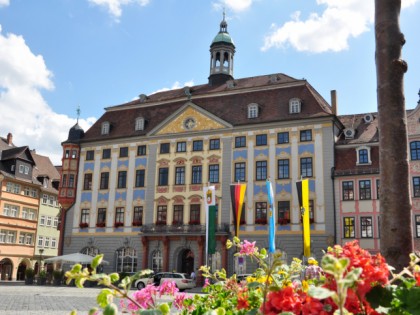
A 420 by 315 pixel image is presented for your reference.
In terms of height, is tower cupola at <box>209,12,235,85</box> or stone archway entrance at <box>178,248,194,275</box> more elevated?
tower cupola at <box>209,12,235,85</box>

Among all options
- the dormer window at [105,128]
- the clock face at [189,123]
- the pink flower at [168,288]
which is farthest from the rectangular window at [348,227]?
the pink flower at [168,288]

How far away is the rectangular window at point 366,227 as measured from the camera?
32250mm

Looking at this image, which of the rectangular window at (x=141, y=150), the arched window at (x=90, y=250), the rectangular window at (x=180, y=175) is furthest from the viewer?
the rectangular window at (x=141, y=150)

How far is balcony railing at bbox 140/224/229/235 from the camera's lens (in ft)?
118

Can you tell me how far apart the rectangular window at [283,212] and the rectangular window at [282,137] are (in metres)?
4.40

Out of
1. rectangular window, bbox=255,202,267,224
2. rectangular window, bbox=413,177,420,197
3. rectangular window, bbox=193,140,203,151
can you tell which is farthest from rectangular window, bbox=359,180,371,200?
rectangular window, bbox=193,140,203,151

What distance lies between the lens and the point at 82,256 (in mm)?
37125

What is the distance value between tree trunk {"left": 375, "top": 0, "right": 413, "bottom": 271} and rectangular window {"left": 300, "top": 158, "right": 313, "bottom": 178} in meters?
30.4

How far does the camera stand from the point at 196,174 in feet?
126

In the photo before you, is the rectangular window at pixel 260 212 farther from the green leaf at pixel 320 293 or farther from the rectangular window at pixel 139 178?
the green leaf at pixel 320 293

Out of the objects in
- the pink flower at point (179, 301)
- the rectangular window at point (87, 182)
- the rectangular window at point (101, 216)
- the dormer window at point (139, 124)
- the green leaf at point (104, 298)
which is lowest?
the pink flower at point (179, 301)

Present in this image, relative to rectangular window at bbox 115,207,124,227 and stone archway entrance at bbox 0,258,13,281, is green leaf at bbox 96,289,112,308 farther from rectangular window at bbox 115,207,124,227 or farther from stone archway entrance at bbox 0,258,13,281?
stone archway entrance at bbox 0,258,13,281

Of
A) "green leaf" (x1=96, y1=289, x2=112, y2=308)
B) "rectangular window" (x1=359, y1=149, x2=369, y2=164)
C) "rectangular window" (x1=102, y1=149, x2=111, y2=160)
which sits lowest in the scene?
"green leaf" (x1=96, y1=289, x2=112, y2=308)

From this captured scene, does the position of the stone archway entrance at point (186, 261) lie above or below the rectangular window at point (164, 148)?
below
